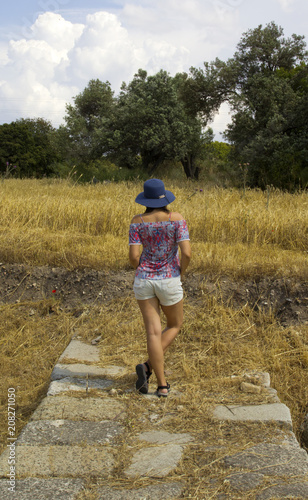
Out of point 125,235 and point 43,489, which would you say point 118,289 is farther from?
point 43,489

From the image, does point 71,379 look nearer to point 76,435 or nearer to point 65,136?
point 76,435

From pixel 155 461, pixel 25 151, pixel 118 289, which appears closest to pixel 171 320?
pixel 155 461

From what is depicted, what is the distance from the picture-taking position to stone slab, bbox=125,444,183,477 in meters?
2.70

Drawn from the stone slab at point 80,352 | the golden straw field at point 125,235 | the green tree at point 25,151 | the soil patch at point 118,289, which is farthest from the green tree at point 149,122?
the stone slab at point 80,352

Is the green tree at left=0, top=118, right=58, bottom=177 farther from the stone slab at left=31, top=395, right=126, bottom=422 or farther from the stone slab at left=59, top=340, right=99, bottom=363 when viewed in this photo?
the stone slab at left=31, top=395, right=126, bottom=422

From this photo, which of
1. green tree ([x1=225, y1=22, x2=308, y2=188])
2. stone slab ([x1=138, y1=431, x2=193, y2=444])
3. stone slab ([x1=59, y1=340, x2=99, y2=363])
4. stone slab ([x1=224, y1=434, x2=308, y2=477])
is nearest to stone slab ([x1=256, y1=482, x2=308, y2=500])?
stone slab ([x1=224, y1=434, x2=308, y2=477])

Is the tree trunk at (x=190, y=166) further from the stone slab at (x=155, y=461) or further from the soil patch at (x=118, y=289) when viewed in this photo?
the stone slab at (x=155, y=461)

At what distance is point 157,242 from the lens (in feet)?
11.3

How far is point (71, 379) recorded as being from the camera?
4102 millimetres

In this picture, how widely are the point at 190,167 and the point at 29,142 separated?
12974mm

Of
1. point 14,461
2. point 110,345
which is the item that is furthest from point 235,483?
point 110,345

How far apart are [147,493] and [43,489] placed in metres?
0.60

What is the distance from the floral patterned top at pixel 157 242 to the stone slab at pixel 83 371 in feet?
4.19

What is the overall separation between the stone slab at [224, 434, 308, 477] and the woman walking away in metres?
0.97
